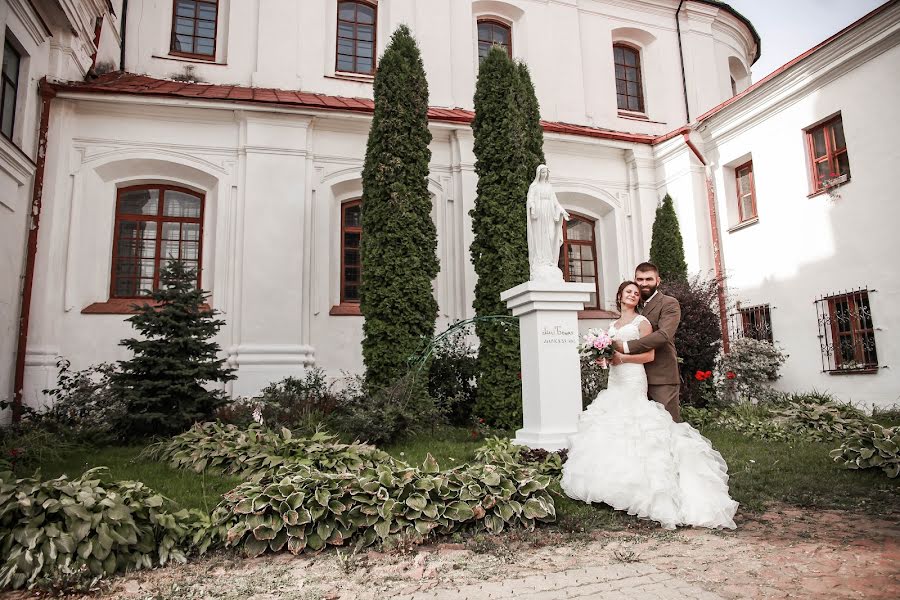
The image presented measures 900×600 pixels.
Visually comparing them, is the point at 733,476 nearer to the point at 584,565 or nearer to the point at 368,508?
the point at 584,565

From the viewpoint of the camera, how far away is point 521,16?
15.4m

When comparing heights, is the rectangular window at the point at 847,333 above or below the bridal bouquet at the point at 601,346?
above

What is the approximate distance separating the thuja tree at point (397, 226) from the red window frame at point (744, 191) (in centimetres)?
695

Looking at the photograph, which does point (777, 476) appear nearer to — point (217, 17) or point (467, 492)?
point (467, 492)

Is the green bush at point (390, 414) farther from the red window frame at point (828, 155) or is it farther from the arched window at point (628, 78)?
the arched window at point (628, 78)

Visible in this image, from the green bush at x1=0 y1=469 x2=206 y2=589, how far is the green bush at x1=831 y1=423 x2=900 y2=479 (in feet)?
18.6

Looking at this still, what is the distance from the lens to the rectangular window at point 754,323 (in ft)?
39.7

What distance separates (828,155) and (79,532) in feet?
40.0

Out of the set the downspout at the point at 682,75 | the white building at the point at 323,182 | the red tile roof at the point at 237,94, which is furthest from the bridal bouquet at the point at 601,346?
the downspout at the point at 682,75

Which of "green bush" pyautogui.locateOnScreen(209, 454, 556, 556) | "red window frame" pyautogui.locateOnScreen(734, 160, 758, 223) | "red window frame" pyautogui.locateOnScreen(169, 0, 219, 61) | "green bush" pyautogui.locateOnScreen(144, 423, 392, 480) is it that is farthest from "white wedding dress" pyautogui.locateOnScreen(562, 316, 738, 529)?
"red window frame" pyautogui.locateOnScreen(169, 0, 219, 61)

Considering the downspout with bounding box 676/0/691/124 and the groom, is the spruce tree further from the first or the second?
the groom

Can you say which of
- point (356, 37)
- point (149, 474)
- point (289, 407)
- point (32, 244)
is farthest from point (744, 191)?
point (32, 244)

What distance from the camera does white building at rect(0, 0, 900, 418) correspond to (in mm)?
10406

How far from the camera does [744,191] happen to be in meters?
13.1
